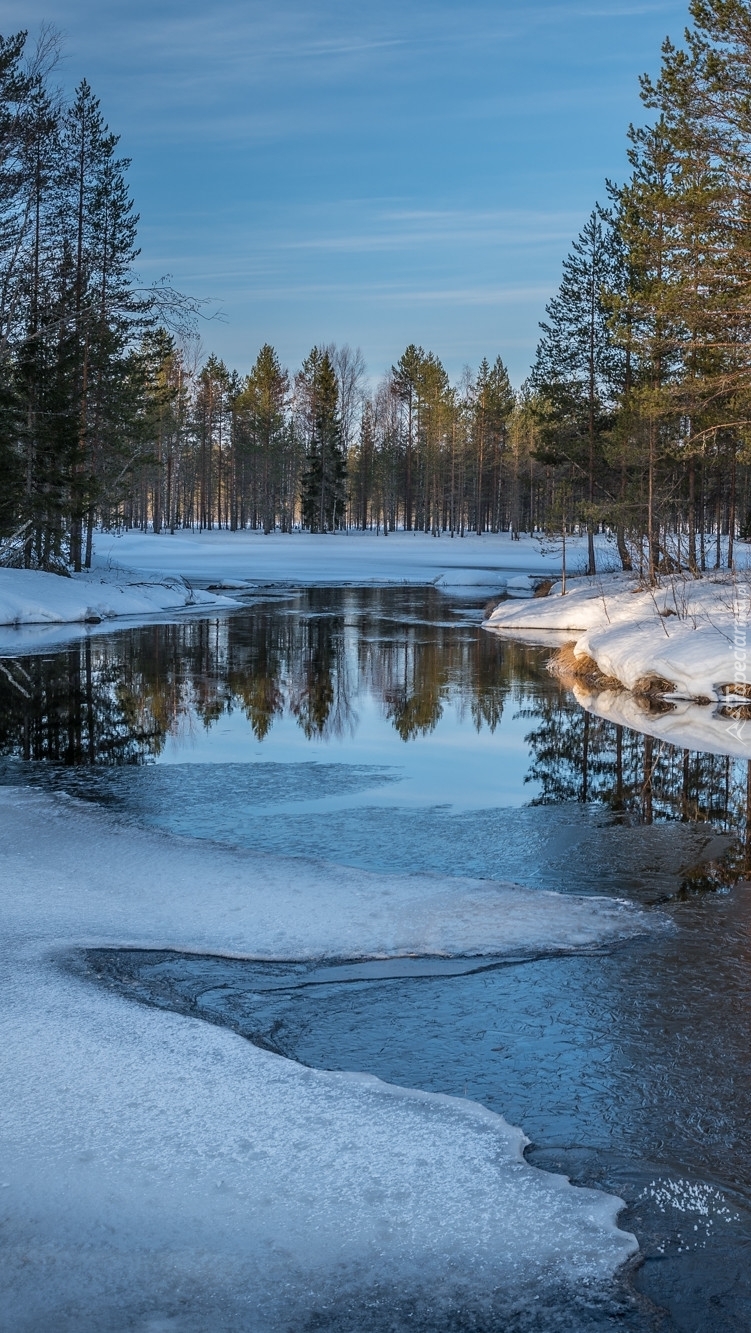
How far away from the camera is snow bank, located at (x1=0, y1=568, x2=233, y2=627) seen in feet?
84.1

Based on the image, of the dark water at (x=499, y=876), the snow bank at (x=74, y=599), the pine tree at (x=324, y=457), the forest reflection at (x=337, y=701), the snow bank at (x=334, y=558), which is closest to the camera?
the dark water at (x=499, y=876)

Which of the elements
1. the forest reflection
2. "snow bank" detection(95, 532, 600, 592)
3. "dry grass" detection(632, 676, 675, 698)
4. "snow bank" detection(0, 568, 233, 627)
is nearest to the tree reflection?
the forest reflection

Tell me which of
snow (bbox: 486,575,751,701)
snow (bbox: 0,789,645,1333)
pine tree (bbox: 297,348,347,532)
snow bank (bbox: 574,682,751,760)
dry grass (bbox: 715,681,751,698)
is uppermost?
pine tree (bbox: 297,348,347,532)

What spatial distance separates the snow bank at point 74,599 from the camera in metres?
25.6

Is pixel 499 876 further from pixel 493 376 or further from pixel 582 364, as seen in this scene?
pixel 493 376

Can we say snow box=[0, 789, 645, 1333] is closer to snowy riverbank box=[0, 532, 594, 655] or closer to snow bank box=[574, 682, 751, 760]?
snow bank box=[574, 682, 751, 760]

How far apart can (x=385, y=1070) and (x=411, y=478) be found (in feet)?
301

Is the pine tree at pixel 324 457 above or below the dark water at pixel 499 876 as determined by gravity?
above

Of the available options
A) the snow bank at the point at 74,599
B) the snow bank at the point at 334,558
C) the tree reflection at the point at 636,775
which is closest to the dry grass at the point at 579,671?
the tree reflection at the point at 636,775

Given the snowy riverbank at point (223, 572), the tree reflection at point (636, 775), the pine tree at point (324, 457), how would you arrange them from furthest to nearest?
the pine tree at point (324, 457) < the snowy riverbank at point (223, 572) < the tree reflection at point (636, 775)

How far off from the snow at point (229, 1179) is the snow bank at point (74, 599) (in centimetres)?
2060

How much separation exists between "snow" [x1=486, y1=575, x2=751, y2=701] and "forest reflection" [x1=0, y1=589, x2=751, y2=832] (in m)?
1.16

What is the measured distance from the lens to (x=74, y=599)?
27.6m

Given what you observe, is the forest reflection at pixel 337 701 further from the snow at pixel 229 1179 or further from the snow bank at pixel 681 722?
the snow at pixel 229 1179
